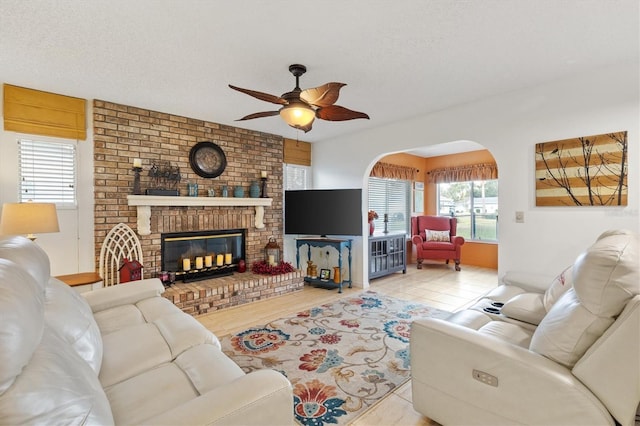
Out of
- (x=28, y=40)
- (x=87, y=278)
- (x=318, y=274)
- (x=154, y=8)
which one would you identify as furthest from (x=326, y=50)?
(x=318, y=274)

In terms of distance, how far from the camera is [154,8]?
72.9 inches

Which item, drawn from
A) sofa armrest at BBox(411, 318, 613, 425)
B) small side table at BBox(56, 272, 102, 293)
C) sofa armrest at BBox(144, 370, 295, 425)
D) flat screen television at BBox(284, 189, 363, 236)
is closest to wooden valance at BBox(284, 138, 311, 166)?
flat screen television at BBox(284, 189, 363, 236)

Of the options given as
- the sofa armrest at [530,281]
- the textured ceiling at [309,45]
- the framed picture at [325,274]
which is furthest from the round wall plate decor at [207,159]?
the sofa armrest at [530,281]

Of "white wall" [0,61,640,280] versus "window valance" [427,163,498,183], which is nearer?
"white wall" [0,61,640,280]

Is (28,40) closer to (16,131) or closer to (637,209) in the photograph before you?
(16,131)

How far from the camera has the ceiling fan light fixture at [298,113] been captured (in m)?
2.36

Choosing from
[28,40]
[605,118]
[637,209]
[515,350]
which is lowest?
[515,350]

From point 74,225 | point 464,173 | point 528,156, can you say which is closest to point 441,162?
point 464,173

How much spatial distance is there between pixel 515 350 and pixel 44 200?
4316mm

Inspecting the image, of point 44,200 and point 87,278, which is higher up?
point 44,200

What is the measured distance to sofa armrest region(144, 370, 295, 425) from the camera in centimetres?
96

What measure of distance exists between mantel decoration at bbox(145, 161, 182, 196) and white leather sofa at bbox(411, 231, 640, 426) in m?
3.41

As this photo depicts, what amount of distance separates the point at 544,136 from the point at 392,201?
149 inches

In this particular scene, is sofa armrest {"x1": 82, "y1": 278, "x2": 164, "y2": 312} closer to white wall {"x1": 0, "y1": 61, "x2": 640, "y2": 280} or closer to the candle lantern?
white wall {"x1": 0, "y1": 61, "x2": 640, "y2": 280}
